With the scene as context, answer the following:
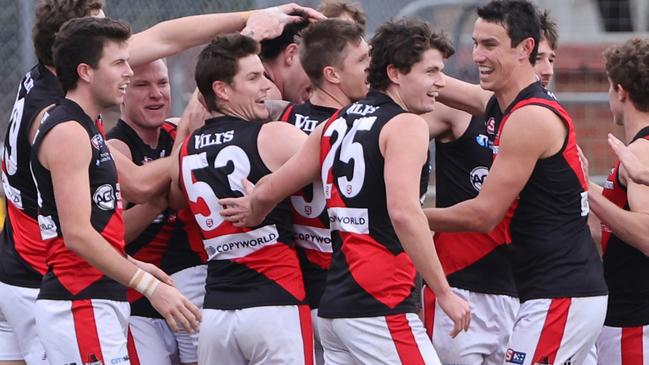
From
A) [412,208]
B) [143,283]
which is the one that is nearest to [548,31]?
[412,208]

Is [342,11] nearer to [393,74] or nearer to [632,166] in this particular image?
[393,74]

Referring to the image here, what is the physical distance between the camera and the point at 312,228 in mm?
6812

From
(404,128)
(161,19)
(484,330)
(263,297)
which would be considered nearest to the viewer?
(404,128)


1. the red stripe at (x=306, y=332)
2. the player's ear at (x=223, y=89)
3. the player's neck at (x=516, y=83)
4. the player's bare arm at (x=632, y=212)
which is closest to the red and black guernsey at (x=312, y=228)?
the red stripe at (x=306, y=332)

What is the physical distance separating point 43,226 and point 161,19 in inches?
159

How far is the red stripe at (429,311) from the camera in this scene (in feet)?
24.4

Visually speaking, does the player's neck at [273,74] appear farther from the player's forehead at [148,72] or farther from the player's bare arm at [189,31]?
the player's forehead at [148,72]

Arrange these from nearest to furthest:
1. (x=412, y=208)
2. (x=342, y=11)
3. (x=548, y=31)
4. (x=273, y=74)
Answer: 1. (x=412, y=208)
2. (x=548, y=31)
3. (x=273, y=74)
4. (x=342, y=11)

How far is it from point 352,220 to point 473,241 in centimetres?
136

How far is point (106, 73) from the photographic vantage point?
637 cm

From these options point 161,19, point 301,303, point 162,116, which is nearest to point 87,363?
point 301,303

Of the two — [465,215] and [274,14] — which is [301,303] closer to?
[465,215]

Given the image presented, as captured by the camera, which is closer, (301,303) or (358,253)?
→ (358,253)

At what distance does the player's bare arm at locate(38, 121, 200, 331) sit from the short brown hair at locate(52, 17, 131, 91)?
38 centimetres
